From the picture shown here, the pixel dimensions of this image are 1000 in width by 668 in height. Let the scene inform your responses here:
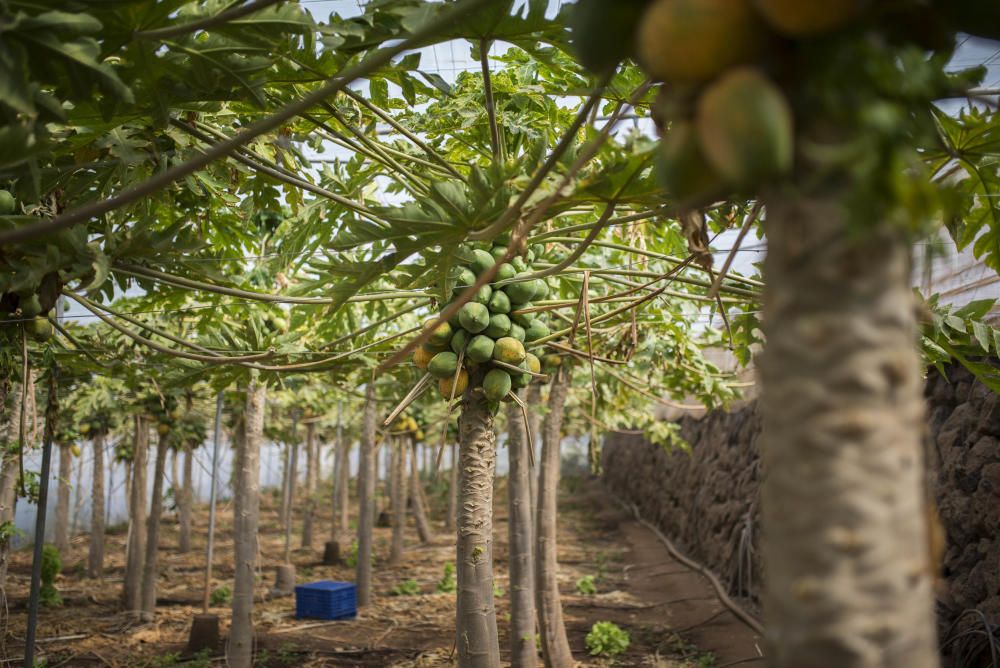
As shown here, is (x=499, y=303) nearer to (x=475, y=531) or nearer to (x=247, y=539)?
(x=475, y=531)

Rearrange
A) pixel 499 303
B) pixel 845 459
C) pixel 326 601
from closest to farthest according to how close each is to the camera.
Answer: pixel 845 459 < pixel 499 303 < pixel 326 601

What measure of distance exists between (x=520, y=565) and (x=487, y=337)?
3.08 m

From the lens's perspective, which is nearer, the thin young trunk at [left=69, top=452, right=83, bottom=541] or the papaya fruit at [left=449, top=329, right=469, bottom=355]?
the papaya fruit at [left=449, top=329, right=469, bottom=355]

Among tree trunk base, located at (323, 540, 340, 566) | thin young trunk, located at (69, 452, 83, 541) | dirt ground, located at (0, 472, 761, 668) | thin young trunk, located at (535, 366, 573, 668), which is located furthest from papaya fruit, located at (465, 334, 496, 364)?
thin young trunk, located at (69, 452, 83, 541)

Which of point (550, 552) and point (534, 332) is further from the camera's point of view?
point (550, 552)

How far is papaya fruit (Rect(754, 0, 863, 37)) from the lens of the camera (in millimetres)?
840

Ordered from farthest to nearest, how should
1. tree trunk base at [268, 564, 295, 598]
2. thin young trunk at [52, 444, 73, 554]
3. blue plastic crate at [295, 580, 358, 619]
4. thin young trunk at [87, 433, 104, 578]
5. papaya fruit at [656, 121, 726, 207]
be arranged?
1. thin young trunk at [52, 444, 73, 554]
2. thin young trunk at [87, 433, 104, 578]
3. tree trunk base at [268, 564, 295, 598]
4. blue plastic crate at [295, 580, 358, 619]
5. papaya fruit at [656, 121, 726, 207]

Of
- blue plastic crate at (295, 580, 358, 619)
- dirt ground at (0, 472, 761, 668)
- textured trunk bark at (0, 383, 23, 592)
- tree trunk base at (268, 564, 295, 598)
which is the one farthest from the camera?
tree trunk base at (268, 564, 295, 598)

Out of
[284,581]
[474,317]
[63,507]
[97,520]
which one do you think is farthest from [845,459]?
[63,507]

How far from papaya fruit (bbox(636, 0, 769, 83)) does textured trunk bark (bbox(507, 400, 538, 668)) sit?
15.1 ft

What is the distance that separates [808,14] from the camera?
843mm

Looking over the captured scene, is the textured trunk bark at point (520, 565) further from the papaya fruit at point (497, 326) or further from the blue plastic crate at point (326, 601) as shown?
the blue plastic crate at point (326, 601)

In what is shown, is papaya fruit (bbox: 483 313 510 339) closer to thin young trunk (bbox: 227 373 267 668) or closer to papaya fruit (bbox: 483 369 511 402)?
papaya fruit (bbox: 483 369 511 402)

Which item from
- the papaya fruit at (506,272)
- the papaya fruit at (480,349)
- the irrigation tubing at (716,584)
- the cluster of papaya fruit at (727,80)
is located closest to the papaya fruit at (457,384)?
the papaya fruit at (480,349)
